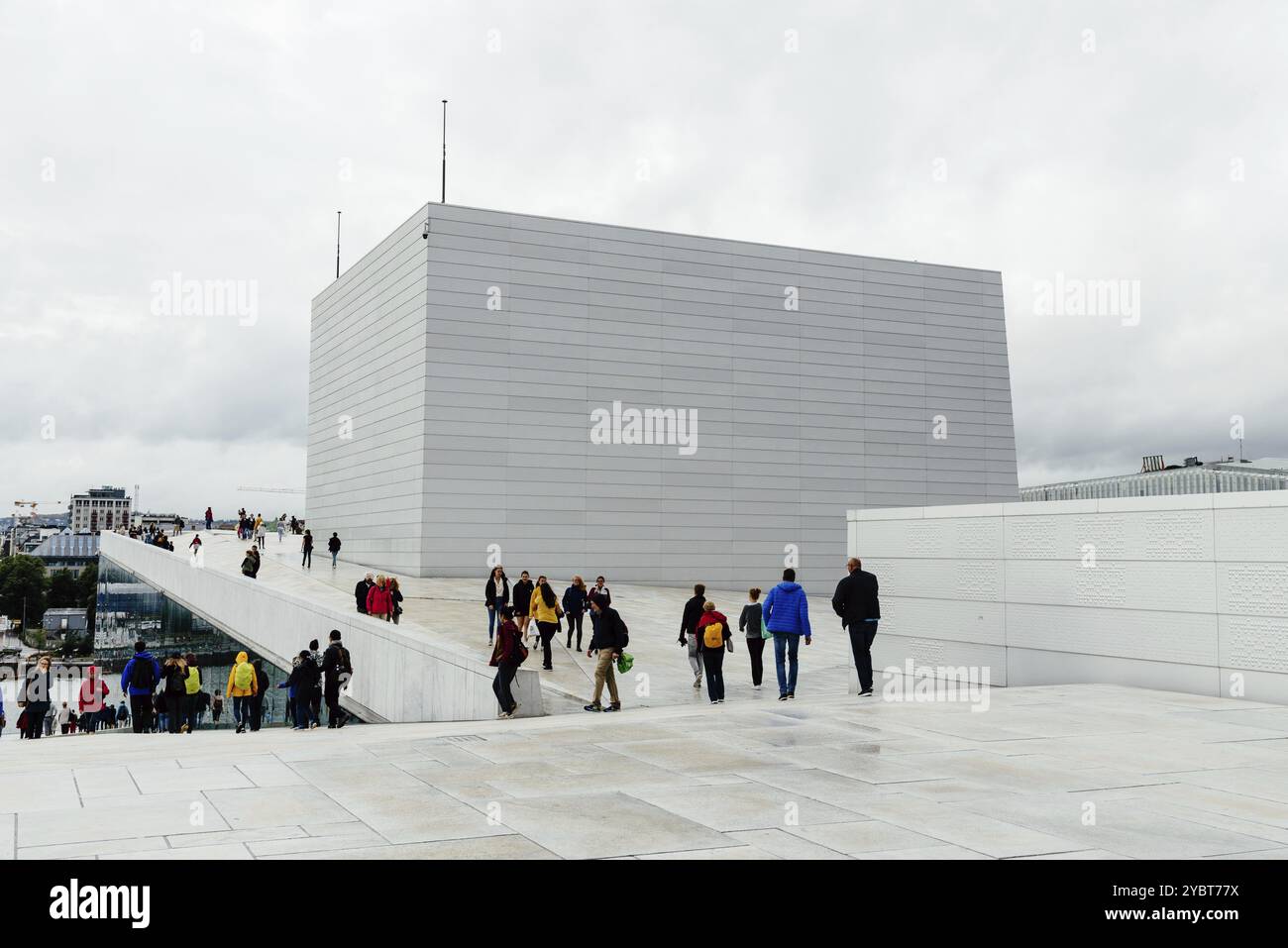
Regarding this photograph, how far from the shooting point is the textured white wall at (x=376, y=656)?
14.8 metres

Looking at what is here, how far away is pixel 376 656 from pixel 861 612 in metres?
9.73

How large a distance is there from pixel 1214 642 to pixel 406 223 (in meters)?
34.1

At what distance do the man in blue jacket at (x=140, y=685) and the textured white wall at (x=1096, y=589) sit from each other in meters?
12.6

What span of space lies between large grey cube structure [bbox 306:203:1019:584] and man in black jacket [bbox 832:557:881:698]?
24719 mm

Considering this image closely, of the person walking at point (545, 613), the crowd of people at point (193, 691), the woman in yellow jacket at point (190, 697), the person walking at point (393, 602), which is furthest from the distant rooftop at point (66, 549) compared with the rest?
the person walking at point (545, 613)

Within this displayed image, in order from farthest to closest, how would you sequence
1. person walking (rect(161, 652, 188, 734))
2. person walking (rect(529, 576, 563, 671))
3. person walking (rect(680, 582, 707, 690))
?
person walking (rect(529, 576, 563, 671)) → person walking (rect(161, 652, 188, 734)) → person walking (rect(680, 582, 707, 690))

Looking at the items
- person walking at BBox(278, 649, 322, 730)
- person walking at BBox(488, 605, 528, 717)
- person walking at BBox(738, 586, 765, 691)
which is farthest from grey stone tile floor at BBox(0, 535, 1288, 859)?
person walking at BBox(278, 649, 322, 730)

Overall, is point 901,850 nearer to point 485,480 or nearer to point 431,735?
point 431,735

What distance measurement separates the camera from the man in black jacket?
14.1 metres

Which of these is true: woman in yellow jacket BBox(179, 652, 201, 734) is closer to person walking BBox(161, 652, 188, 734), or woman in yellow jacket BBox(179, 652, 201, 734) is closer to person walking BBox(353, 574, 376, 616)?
person walking BBox(161, 652, 188, 734)

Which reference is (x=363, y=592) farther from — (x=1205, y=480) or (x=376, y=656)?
(x=1205, y=480)
